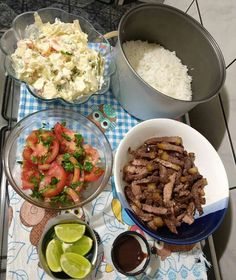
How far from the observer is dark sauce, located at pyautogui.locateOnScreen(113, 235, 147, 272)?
33.6 inches

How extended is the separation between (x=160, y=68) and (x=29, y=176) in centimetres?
58

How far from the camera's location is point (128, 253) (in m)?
0.87

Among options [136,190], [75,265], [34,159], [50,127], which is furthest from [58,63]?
[75,265]

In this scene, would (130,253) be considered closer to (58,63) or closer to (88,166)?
(88,166)

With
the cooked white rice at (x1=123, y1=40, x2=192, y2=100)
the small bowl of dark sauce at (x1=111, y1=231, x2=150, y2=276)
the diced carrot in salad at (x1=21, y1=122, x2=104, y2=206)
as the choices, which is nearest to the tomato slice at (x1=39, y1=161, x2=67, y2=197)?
the diced carrot in salad at (x1=21, y1=122, x2=104, y2=206)

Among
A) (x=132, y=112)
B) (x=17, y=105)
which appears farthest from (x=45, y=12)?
(x=132, y=112)

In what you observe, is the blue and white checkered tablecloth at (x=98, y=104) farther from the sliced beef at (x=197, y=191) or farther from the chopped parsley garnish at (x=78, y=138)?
the sliced beef at (x=197, y=191)

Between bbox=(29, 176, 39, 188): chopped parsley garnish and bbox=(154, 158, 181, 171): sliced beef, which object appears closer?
bbox=(29, 176, 39, 188): chopped parsley garnish

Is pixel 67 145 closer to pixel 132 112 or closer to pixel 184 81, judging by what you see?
pixel 132 112

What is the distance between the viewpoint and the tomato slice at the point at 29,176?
2.75 ft

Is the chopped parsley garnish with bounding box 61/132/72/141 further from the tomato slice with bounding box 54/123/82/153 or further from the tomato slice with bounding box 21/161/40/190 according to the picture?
the tomato slice with bounding box 21/161/40/190

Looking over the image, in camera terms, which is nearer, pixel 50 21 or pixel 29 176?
pixel 29 176

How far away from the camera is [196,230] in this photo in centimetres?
91

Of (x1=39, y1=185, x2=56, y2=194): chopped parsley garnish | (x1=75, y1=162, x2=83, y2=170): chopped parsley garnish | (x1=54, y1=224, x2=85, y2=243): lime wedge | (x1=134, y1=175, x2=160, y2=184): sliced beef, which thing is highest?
(x1=75, y1=162, x2=83, y2=170): chopped parsley garnish
